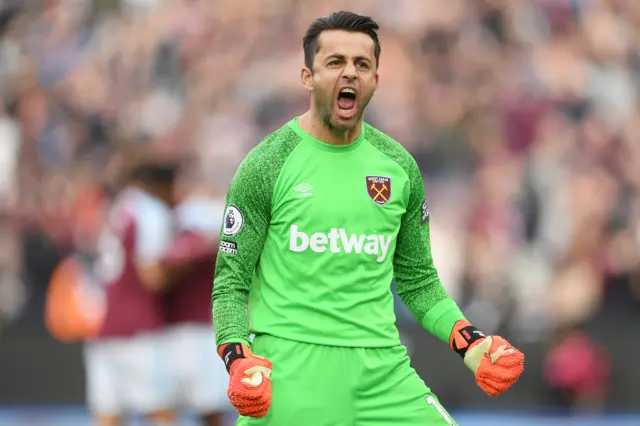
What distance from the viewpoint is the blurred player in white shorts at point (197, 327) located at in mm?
8469

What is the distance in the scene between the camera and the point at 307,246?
14.6ft

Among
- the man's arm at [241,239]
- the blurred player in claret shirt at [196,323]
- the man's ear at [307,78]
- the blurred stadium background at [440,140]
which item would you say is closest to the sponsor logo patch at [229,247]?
the man's arm at [241,239]

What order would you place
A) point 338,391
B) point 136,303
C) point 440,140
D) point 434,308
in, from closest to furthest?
point 338,391, point 434,308, point 136,303, point 440,140

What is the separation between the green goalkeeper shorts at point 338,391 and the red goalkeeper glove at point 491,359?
0.21 metres

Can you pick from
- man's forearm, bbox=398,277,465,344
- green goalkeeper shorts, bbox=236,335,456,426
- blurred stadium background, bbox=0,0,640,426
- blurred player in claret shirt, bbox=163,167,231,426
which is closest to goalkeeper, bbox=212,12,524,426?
green goalkeeper shorts, bbox=236,335,456,426

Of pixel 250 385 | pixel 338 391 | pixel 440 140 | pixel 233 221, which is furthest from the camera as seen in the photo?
pixel 440 140

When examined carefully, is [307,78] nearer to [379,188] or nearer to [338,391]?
[379,188]

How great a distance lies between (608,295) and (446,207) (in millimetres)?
1739

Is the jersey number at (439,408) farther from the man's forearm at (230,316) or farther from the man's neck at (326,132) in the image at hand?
the man's neck at (326,132)

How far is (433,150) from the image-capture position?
485 inches

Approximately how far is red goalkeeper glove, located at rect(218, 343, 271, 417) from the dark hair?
114 cm

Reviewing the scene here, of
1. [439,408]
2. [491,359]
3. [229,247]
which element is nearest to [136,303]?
[229,247]

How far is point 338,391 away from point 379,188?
769 mm

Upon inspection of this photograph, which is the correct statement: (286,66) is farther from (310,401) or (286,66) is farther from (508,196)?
(310,401)
